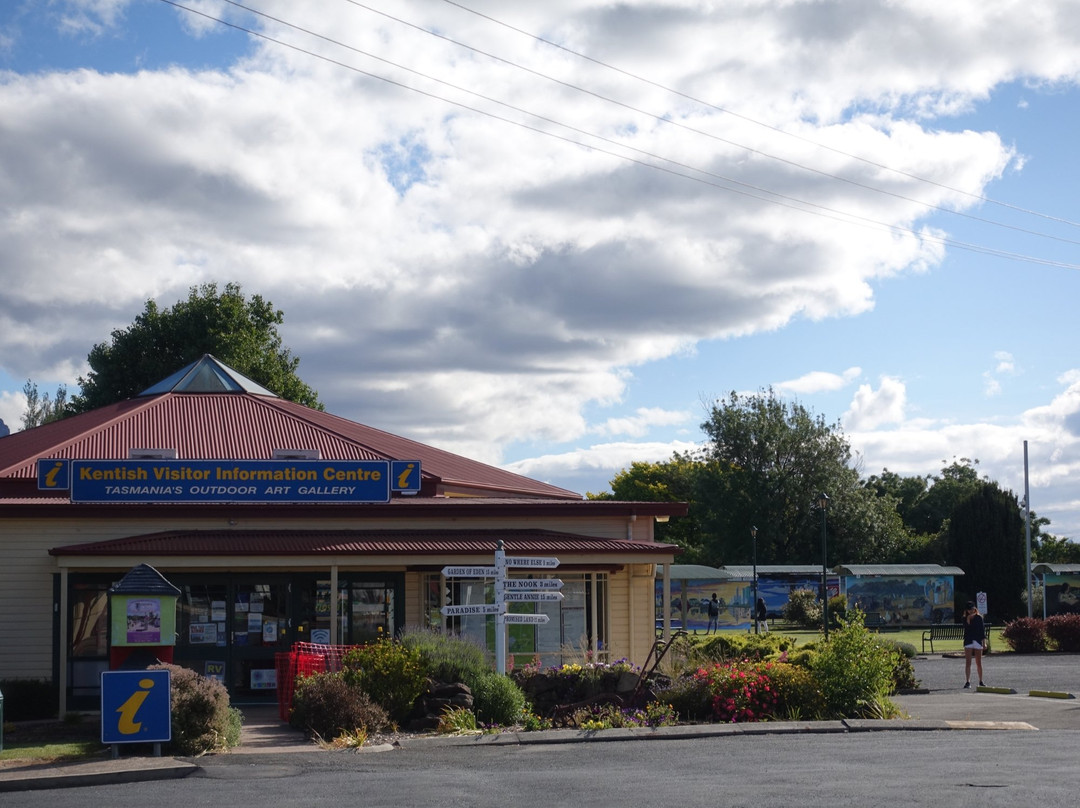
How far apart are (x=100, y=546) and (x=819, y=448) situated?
49800mm

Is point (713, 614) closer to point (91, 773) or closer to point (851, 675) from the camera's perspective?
point (851, 675)

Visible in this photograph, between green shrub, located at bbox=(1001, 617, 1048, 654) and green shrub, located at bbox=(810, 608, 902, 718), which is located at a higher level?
green shrub, located at bbox=(810, 608, 902, 718)

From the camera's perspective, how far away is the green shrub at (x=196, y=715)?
13.4 m

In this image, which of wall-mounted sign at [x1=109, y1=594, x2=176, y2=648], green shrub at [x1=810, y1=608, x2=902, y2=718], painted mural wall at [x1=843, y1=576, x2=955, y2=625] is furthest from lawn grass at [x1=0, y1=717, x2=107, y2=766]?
painted mural wall at [x1=843, y1=576, x2=955, y2=625]

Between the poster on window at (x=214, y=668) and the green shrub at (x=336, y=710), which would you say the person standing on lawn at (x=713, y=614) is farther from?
the green shrub at (x=336, y=710)

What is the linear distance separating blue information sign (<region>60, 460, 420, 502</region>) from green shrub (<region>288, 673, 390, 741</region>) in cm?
676

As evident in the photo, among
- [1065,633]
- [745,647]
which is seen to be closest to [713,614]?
[1065,633]

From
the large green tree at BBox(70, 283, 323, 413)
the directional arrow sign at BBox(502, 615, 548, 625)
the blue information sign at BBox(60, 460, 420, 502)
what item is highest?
the large green tree at BBox(70, 283, 323, 413)

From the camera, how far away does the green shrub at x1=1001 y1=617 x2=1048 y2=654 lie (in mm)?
34156

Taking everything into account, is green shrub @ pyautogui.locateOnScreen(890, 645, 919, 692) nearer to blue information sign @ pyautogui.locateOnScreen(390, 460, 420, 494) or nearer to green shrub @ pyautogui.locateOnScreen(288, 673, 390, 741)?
blue information sign @ pyautogui.locateOnScreen(390, 460, 420, 494)

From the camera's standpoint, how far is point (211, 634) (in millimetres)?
20578

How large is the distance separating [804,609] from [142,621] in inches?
1492

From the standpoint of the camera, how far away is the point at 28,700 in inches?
758

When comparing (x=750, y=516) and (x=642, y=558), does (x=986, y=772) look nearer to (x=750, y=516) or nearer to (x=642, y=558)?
(x=642, y=558)
